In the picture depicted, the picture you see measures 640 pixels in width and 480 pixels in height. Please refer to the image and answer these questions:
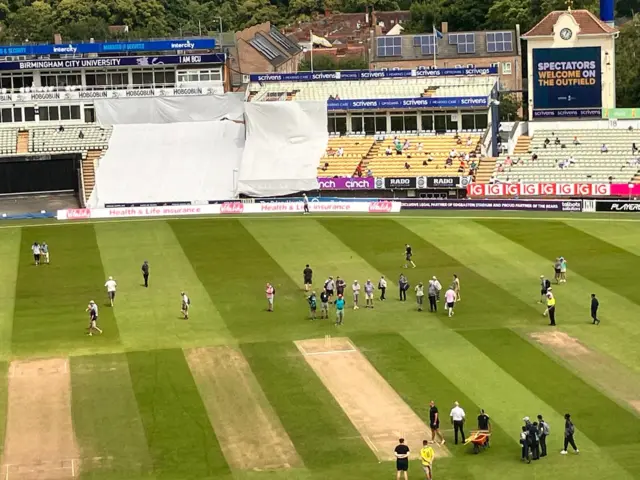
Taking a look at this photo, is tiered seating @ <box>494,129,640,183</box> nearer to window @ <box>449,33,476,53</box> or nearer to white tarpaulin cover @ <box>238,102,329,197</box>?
white tarpaulin cover @ <box>238,102,329,197</box>

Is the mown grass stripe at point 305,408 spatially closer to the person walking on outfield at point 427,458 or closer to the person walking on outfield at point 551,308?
the person walking on outfield at point 427,458

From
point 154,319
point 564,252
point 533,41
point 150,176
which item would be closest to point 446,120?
point 533,41

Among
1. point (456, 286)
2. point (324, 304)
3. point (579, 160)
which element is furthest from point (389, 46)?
point (324, 304)

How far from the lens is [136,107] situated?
312ft

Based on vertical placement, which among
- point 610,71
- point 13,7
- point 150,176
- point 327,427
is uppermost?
point 13,7

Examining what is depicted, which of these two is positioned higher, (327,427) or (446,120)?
(446,120)

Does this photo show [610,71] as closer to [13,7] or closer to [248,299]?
[248,299]

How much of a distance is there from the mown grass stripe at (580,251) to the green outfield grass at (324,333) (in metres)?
0.15

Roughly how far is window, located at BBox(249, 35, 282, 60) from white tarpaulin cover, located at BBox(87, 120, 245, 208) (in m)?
34.7

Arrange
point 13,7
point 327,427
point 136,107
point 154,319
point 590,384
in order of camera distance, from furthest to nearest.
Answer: point 13,7
point 136,107
point 154,319
point 590,384
point 327,427

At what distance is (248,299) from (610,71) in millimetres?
43147

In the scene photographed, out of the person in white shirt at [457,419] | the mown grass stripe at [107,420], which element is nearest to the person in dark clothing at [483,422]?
the person in white shirt at [457,419]

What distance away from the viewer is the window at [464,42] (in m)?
128

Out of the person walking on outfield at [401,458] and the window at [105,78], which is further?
the window at [105,78]
